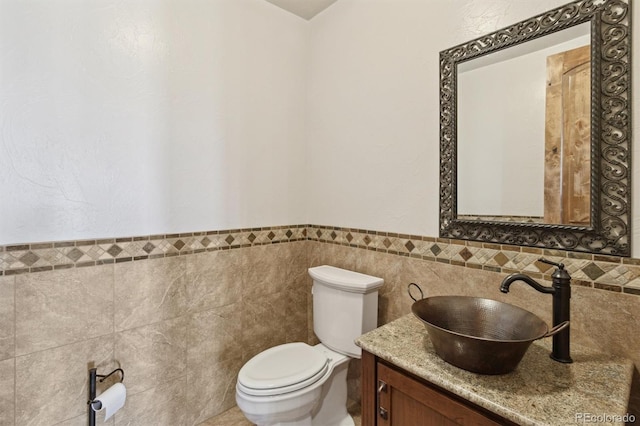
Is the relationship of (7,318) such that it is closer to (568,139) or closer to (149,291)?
(149,291)

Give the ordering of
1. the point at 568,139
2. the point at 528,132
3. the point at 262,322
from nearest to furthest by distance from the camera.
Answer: the point at 568,139
the point at 528,132
the point at 262,322

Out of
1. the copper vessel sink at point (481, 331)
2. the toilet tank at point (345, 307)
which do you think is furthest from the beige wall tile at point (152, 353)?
the copper vessel sink at point (481, 331)

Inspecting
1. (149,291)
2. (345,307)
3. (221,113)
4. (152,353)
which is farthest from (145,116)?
(345,307)

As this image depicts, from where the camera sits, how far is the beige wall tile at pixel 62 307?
1.22 metres

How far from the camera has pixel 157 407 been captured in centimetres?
154

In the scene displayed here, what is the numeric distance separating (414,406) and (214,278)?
1.21m

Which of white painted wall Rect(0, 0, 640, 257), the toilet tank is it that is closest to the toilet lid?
the toilet tank

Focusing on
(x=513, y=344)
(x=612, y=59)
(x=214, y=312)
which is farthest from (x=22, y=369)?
(x=612, y=59)

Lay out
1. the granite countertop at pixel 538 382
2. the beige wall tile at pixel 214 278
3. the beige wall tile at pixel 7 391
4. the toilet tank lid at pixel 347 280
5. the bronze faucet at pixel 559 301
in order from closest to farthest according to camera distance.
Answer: the granite countertop at pixel 538 382
the bronze faucet at pixel 559 301
the beige wall tile at pixel 7 391
the toilet tank lid at pixel 347 280
the beige wall tile at pixel 214 278

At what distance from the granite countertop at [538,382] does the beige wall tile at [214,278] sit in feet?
3.19

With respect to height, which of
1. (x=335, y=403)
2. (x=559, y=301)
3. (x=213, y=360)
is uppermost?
(x=559, y=301)

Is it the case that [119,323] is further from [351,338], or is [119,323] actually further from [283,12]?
[283,12]

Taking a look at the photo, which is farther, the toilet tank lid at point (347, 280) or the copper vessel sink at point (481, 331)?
the toilet tank lid at point (347, 280)

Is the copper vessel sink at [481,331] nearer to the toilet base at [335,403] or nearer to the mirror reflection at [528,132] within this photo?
the mirror reflection at [528,132]
